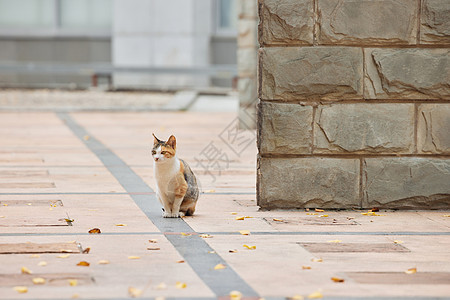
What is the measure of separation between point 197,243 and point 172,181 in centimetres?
100

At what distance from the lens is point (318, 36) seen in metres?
7.89

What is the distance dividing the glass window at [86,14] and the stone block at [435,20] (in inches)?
894

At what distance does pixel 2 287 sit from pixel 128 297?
0.73 meters

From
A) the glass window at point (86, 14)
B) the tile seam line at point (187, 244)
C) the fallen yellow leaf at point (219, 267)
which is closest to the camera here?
the tile seam line at point (187, 244)

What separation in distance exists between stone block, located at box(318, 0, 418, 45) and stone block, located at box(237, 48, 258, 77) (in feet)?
25.6

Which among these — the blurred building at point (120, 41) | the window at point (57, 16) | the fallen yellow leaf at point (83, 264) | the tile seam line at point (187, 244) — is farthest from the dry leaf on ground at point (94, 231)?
the window at point (57, 16)

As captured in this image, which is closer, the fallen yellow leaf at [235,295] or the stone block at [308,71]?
the fallen yellow leaf at [235,295]

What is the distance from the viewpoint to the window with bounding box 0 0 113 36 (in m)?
29.7

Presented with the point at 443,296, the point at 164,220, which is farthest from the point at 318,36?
the point at 443,296

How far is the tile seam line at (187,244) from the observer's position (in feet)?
17.3

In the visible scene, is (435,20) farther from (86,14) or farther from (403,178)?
(86,14)

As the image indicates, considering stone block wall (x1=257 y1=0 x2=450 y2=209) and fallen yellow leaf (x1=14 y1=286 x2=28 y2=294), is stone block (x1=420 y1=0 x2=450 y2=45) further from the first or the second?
fallen yellow leaf (x1=14 y1=286 x2=28 y2=294)

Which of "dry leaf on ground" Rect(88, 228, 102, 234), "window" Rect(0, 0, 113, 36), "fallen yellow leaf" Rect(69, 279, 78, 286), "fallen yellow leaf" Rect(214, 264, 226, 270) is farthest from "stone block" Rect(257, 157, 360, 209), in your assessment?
"window" Rect(0, 0, 113, 36)

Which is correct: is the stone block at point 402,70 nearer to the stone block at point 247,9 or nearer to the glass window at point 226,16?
the stone block at point 247,9
